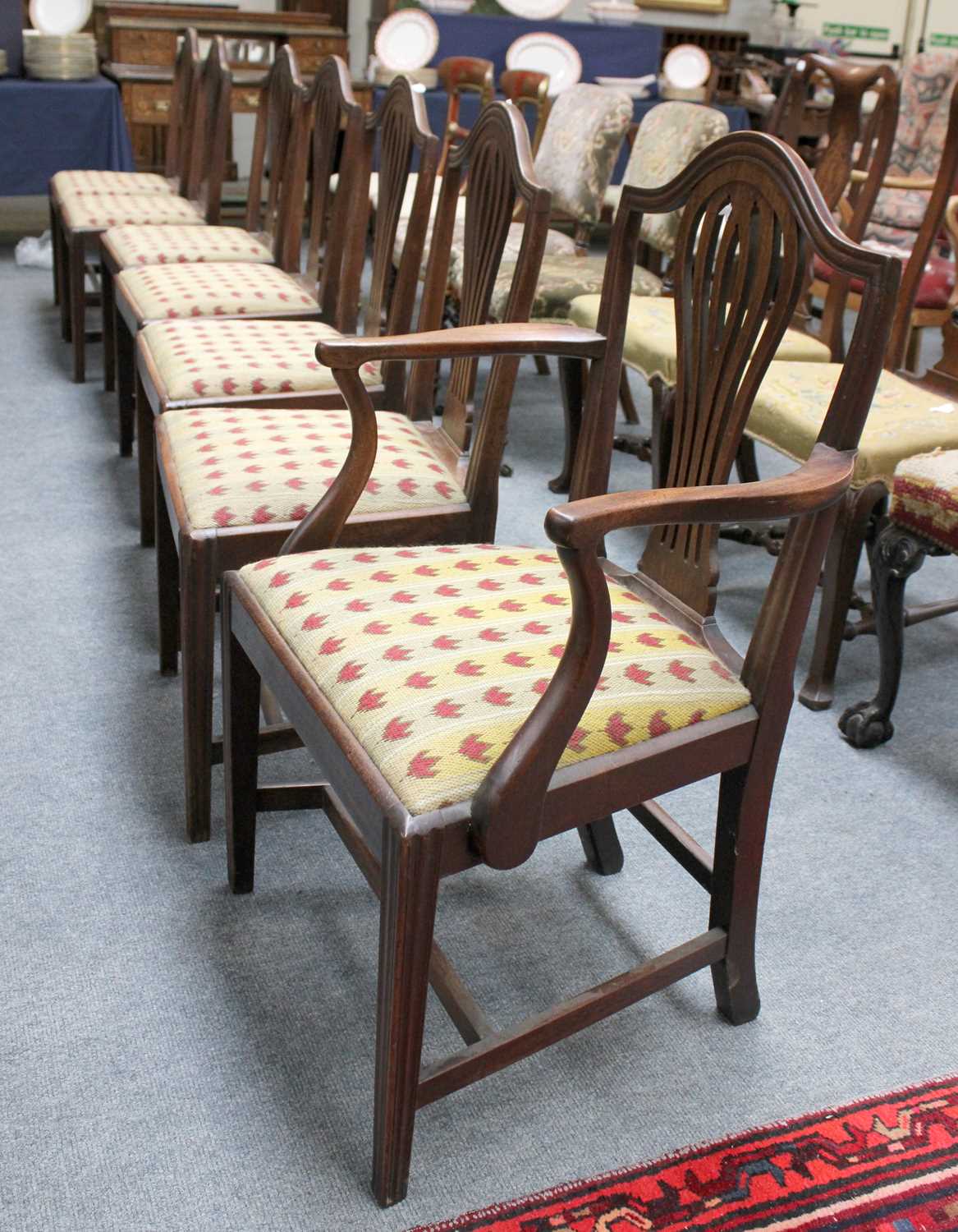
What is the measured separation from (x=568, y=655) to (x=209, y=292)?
1.76 m

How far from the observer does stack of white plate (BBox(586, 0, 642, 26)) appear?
5875 mm

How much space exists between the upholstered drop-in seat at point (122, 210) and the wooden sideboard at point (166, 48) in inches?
59.3

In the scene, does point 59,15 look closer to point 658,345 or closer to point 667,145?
point 667,145

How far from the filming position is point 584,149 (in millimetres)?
3172

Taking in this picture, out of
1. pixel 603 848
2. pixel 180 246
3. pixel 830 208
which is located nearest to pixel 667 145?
pixel 830 208

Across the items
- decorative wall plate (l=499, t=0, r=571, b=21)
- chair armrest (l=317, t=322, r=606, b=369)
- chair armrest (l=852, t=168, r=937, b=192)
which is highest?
decorative wall plate (l=499, t=0, r=571, b=21)

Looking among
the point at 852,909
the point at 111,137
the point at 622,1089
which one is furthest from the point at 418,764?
the point at 111,137

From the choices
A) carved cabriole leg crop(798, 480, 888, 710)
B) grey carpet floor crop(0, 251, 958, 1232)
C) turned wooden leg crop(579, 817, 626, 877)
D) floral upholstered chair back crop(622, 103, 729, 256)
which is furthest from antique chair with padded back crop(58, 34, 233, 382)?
turned wooden leg crop(579, 817, 626, 877)

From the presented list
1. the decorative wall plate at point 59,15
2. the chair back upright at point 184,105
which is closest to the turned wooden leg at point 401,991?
the chair back upright at point 184,105

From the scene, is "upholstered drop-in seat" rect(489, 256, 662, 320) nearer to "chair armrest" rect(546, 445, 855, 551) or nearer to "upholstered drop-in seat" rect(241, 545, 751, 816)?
"upholstered drop-in seat" rect(241, 545, 751, 816)

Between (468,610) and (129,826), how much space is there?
677 millimetres

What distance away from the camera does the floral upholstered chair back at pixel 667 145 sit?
276 centimetres

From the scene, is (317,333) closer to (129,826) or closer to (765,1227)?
(129,826)

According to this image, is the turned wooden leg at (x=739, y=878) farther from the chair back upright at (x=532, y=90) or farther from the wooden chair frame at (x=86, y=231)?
the chair back upright at (x=532, y=90)
